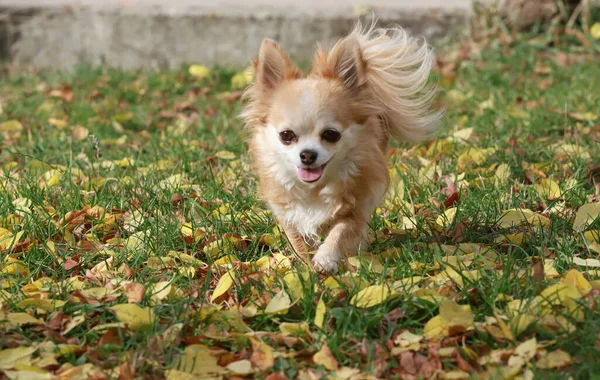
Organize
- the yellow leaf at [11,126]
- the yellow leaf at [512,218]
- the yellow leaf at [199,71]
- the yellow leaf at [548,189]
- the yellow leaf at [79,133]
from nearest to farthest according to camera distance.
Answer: the yellow leaf at [512,218]
the yellow leaf at [548,189]
the yellow leaf at [79,133]
the yellow leaf at [11,126]
the yellow leaf at [199,71]

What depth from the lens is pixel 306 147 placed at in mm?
3092

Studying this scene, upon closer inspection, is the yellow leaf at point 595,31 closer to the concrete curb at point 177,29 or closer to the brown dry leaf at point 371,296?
the concrete curb at point 177,29

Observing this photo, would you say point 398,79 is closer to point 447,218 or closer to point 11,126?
point 447,218

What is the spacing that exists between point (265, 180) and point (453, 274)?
93 centimetres

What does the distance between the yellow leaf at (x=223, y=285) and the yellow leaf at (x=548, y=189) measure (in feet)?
5.46

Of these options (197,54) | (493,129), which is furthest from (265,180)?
(197,54)

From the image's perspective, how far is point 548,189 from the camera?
3.92 metres

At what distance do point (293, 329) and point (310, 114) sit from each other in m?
0.88

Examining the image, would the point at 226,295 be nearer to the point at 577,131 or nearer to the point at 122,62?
the point at 577,131

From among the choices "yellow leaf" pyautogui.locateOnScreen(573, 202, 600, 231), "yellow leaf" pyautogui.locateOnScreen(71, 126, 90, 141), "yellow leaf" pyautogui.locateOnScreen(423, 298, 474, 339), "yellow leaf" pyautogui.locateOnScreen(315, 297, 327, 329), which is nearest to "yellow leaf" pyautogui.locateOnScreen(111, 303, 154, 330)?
"yellow leaf" pyautogui.locateOnScreen(315, 297, 327, 329)

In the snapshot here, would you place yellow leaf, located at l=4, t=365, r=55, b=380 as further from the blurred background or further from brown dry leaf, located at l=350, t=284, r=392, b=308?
the blurred background

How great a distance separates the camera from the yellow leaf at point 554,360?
241 centimetres

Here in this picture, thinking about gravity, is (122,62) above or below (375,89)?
below

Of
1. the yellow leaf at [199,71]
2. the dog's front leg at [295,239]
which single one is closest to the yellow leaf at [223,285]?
the dog's front leg at [295,239]
